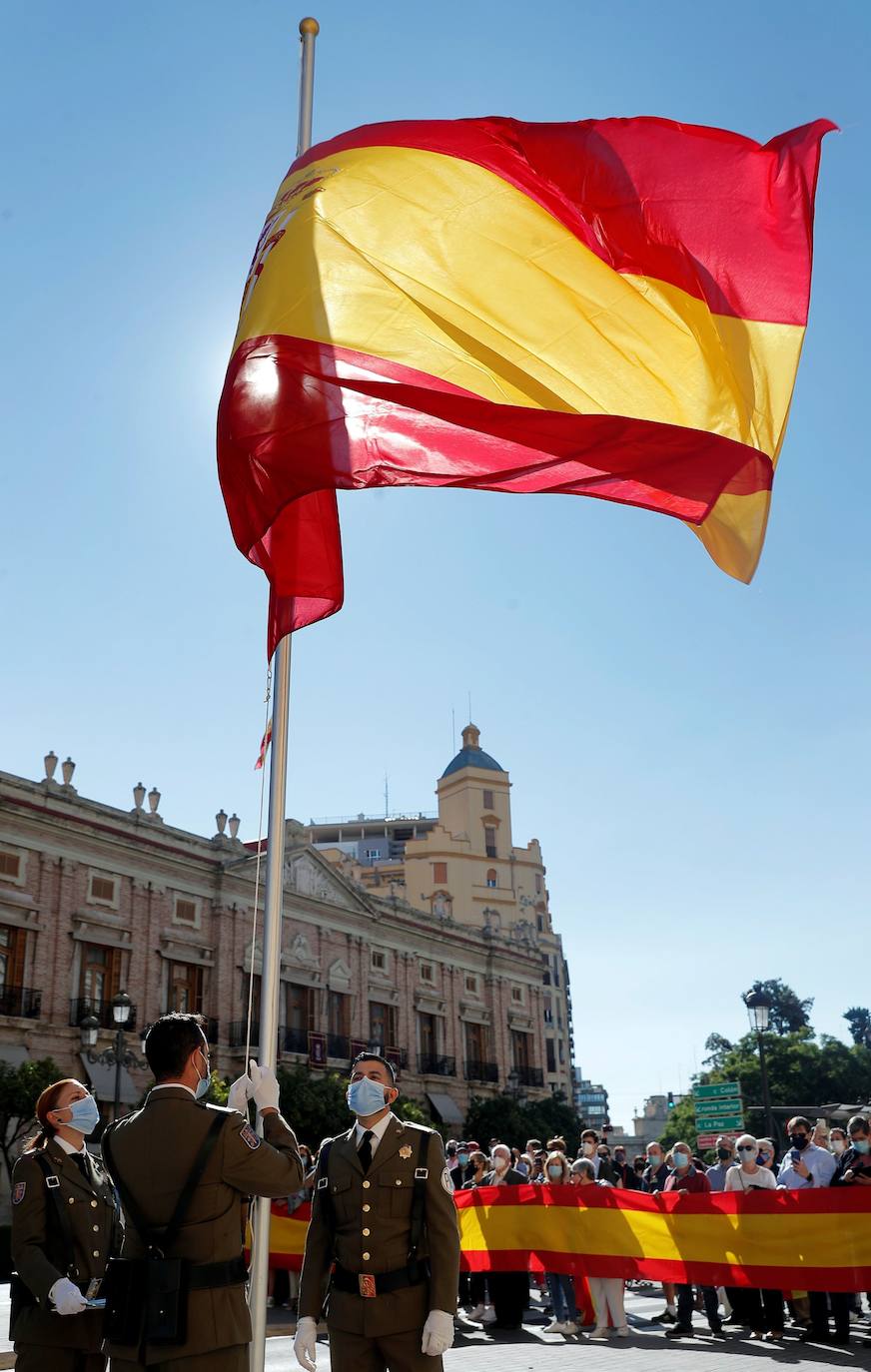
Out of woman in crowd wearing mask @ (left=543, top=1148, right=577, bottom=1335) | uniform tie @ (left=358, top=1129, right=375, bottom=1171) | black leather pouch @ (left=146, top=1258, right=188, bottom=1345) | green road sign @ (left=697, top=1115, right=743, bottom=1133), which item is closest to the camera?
black leather pouch @ (left=146, top=1258, right=188, bottom=1345)

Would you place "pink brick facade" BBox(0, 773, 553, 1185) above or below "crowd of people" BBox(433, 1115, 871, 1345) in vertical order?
above

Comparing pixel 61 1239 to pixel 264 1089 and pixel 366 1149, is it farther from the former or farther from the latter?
pixel 264 1089

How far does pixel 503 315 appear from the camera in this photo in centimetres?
651

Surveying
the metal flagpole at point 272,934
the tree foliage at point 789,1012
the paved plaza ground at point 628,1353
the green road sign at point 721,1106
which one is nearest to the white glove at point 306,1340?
the metal flagpole at point 272,934

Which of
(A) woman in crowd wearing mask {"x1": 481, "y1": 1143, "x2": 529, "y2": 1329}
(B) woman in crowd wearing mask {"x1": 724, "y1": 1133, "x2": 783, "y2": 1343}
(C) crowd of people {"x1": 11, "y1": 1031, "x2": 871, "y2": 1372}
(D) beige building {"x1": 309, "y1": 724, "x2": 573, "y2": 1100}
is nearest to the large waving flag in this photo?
(C) crowd of people {"x1": 11, "y1": 1031, "x2": 871, "y2": 1372}

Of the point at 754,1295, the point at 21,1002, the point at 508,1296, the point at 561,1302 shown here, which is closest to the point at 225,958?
the point at 21,1002

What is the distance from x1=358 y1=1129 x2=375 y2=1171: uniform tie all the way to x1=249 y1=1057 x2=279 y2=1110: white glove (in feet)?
3.60

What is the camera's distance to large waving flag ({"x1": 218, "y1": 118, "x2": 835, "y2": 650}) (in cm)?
621

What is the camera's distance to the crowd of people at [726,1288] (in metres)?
11.0

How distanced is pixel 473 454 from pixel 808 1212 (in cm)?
765

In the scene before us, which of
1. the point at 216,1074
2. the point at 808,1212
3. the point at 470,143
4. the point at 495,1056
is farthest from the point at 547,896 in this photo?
the point at 470,143

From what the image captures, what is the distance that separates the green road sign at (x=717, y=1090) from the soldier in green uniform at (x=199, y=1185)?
2002cm

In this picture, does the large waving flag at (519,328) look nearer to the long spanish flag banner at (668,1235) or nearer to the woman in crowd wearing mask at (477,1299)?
the long spanish flag banner at (668,1235)

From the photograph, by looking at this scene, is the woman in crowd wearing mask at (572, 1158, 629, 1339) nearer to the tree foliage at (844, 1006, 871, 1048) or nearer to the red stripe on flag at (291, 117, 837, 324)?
the red stripe on flag at (291, 117, 837, 324)
